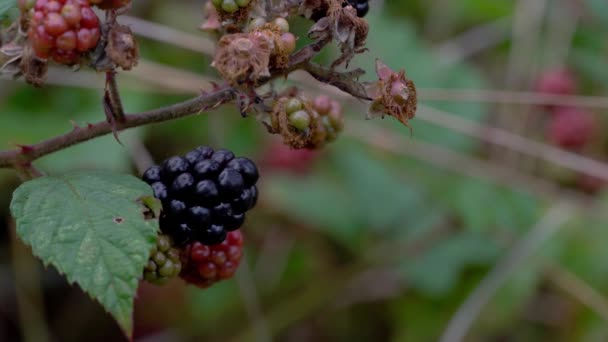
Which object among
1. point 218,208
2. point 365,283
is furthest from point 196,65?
point 218,208

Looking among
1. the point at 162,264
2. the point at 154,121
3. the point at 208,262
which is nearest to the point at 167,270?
the point at 162,264

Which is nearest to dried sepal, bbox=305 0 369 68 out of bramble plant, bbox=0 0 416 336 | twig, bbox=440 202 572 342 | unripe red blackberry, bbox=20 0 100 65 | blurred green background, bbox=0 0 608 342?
bramble plant, bbox=0 0 416 336

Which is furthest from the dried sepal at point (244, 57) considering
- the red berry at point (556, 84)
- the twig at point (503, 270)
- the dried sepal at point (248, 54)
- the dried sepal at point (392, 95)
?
the red berry at point (556, 84)

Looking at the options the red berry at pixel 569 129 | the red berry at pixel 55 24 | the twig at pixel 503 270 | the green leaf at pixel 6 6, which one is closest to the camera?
the red berry at pixel 55 24

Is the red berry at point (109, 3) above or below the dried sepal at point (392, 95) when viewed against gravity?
below

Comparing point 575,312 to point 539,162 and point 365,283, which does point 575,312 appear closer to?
point 539,162

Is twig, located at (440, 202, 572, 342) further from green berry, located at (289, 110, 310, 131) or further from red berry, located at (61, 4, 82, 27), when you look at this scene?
red berry, located at (61, 4, 82, 27)

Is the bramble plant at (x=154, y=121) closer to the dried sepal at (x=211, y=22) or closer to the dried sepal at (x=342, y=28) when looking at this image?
the dried sepal at (x=342, y=28)
